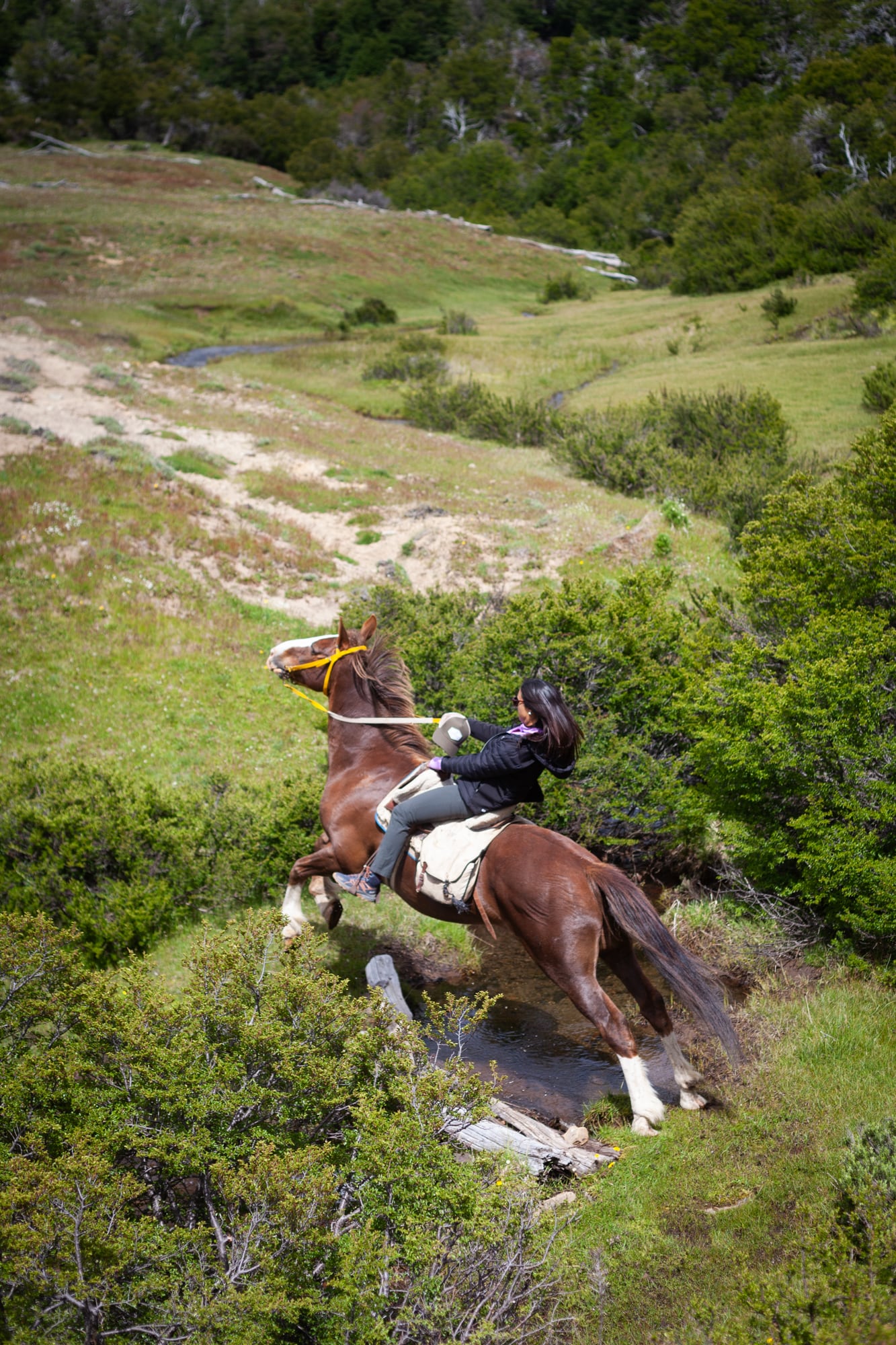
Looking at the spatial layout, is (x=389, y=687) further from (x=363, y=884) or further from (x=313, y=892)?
(x=313, y=892)

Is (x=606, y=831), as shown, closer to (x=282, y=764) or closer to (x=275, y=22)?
(x=282, y=764)

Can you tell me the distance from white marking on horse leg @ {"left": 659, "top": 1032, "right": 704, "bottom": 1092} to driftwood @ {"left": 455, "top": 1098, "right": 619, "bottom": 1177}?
65cm

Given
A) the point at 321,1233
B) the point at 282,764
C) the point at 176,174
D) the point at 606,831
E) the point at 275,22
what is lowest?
the point at 282,764

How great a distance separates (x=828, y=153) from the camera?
5784cm

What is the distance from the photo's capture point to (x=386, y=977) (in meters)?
7.78

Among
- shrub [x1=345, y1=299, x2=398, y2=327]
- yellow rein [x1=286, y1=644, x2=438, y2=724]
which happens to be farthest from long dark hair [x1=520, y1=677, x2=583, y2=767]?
shrub [x1=345, y1=299, x2=398, y2=327]

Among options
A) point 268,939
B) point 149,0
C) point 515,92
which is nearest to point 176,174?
point 515,92

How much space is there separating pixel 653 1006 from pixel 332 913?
10.7ft

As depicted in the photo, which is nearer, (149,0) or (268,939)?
(268,939)

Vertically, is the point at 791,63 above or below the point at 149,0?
below

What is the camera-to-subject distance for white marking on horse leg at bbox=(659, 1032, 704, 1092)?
20.3 feet

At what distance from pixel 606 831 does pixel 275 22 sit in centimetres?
15064

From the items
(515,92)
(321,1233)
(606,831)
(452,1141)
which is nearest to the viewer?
(321,1233)

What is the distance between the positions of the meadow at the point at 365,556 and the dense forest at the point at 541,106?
9605mm
